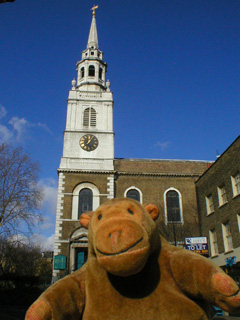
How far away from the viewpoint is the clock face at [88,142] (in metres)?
24.6

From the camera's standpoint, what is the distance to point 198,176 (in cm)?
2470

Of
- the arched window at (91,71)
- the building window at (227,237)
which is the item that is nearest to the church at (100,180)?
the arched window at (91,71)

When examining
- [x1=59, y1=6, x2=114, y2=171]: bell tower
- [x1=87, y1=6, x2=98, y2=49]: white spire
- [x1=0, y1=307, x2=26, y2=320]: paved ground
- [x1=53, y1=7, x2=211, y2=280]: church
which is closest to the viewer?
[x1=0, y1=307, x2=26, y2=320]: paved ground

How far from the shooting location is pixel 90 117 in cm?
2627

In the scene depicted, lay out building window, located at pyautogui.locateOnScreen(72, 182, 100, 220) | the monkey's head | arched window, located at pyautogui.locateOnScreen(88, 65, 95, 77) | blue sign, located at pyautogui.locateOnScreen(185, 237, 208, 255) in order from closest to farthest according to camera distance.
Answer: the monkey's head
blue sign, located at pyautogui.locateOnScreen(185, 237, 208, 255)
building window, located at pyautogui.locateOnScreen(72, 182, 100, 220)
arched window, located at pyautogui.locateOnScreen(88, 65, 95, 77)

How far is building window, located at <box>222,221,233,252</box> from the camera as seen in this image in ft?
56.2

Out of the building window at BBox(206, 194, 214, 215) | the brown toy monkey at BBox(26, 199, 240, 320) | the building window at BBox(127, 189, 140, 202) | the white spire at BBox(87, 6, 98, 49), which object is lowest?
the brown toy monkey at BBox(26, 199, 240, 320)

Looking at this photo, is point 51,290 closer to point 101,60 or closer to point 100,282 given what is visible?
point 100,282

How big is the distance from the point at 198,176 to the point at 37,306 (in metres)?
23.6

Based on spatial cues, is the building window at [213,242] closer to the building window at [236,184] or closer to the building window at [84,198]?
the building window at [236,184]

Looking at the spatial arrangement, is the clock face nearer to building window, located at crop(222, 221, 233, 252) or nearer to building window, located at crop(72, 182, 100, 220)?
building window, located at crop(72, 182, 100, 220)

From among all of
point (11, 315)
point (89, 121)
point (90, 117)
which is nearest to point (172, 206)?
point (89, 121)

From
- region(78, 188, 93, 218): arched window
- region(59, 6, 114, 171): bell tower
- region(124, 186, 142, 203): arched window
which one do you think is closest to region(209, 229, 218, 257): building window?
region(124, 186, 142, 203): arched window

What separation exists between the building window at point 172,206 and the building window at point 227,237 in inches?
203
